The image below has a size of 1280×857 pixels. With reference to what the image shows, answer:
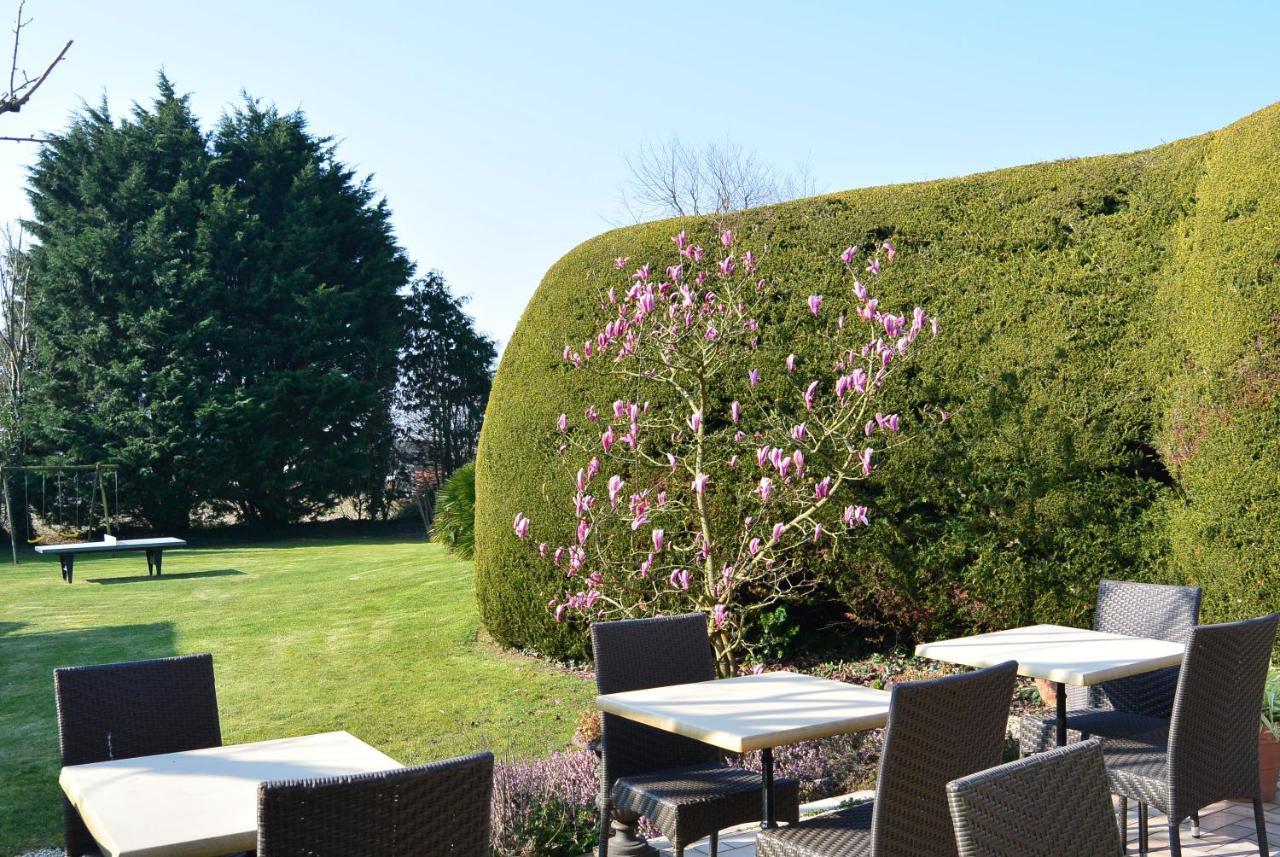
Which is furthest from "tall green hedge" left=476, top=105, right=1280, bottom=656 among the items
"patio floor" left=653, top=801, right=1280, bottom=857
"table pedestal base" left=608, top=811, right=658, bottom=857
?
"table pedestal base" left=608, top=811, right=658, bottom=857

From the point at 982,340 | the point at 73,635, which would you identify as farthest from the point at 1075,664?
the point at 73,635

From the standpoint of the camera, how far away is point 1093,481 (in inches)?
251

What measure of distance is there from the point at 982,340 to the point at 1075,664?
341 centimetres

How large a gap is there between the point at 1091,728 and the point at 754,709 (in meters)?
1.63

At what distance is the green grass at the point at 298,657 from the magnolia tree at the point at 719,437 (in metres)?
0.90

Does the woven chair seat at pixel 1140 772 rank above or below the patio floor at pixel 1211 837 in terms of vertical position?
above

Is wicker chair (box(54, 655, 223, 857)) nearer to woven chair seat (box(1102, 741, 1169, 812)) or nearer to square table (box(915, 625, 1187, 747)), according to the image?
square table (box(915, 625, 1187, 747))

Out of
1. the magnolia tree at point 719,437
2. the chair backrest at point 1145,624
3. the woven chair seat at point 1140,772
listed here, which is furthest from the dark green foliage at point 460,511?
the woven chair seat at point 1140,772

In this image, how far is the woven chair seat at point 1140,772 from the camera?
332 cm

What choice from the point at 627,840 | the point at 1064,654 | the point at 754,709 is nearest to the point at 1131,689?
the point at 1064,654

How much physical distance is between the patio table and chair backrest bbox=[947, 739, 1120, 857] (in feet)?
3.31

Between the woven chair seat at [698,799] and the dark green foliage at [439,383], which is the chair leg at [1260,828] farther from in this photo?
the dark green foliage at [439,383]

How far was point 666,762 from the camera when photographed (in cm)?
382

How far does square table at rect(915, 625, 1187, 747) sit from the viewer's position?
11.9 ft
